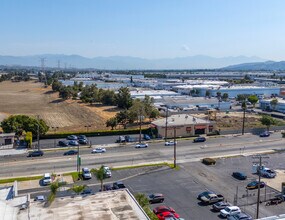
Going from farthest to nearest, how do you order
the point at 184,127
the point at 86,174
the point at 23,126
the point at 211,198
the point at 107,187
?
the point at 184,127 → the point at 23,126 → the point at 86,174 → the point at 107,187 → the point at 211,198

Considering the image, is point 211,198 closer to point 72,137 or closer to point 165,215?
point 165,215

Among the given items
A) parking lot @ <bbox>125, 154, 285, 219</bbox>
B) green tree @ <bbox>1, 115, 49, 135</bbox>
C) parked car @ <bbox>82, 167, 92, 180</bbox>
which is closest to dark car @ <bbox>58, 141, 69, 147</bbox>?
green tree @ <bbox>1, 115, 49, 135</bbox>

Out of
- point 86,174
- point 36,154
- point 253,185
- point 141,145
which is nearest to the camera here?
point 253,185

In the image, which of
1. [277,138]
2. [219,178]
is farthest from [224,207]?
[277,138]

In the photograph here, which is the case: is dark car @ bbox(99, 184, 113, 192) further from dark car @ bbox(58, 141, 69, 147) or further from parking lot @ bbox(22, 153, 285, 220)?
dark car @ bbox(58, 141, 69, 147)

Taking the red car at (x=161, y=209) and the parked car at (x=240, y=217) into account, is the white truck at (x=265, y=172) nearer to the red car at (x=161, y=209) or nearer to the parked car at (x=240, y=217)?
the parked car at (x=240, y=217)

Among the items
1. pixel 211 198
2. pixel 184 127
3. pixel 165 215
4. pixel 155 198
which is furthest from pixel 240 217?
pixel 184 127

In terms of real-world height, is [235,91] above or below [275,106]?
above
